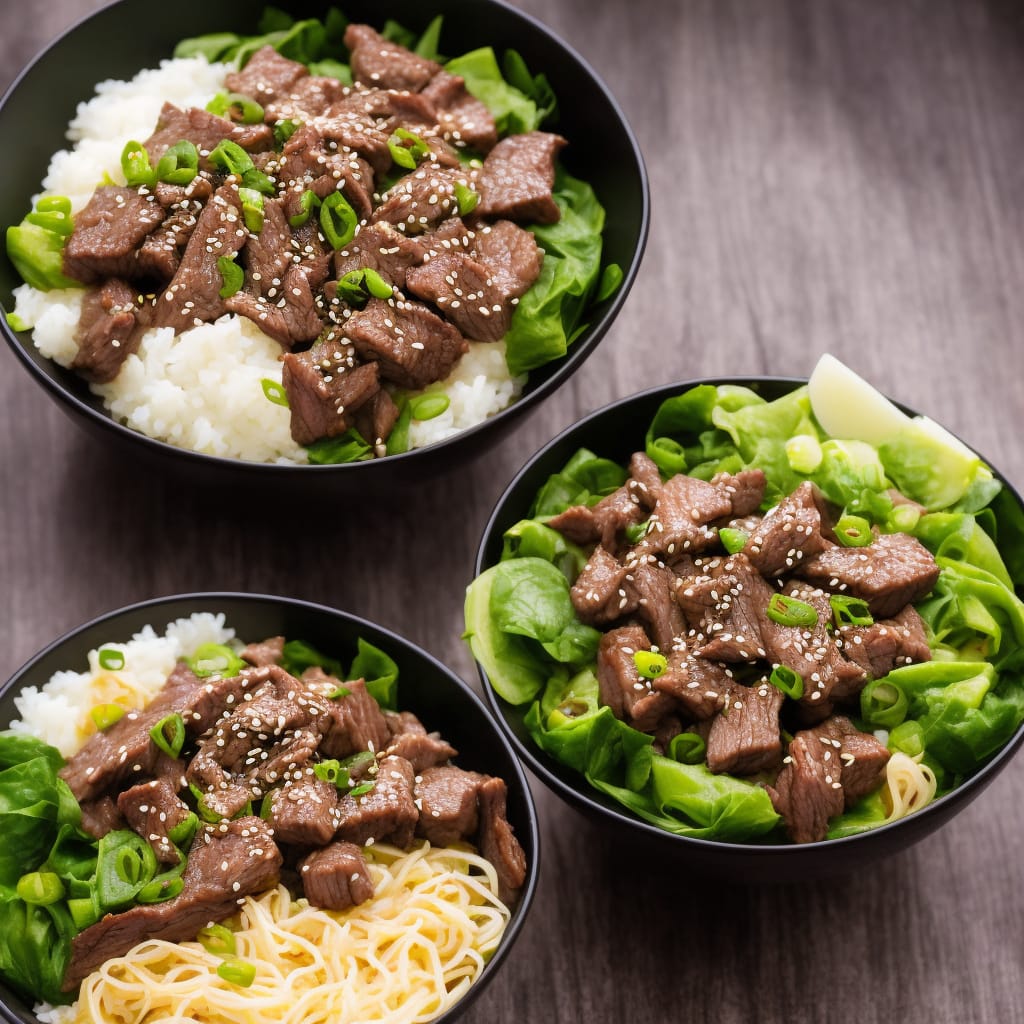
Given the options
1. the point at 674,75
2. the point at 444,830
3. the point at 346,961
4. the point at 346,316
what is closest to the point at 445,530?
the point at 346,316

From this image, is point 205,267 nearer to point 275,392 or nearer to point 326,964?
point 275,392

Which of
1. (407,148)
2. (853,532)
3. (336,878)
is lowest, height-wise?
(336,878)

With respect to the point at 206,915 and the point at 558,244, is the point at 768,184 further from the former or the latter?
the point at 206,915

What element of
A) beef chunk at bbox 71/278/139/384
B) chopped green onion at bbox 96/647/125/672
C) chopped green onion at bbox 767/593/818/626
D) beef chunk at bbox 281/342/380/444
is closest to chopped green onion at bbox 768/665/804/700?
chopped green onion at bbox 767/593/818/626

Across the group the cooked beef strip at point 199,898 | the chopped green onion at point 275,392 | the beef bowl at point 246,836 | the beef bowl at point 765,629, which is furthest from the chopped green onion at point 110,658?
the beef bowl at point 765,629

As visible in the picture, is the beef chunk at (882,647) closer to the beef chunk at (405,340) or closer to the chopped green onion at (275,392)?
the beef chunk at (405,340)

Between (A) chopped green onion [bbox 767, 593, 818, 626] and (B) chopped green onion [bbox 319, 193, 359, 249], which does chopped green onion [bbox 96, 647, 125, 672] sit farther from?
(A) chopped green onion [bbox 767, 593, 818, 626]

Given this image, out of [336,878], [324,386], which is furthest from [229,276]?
[336,878]
